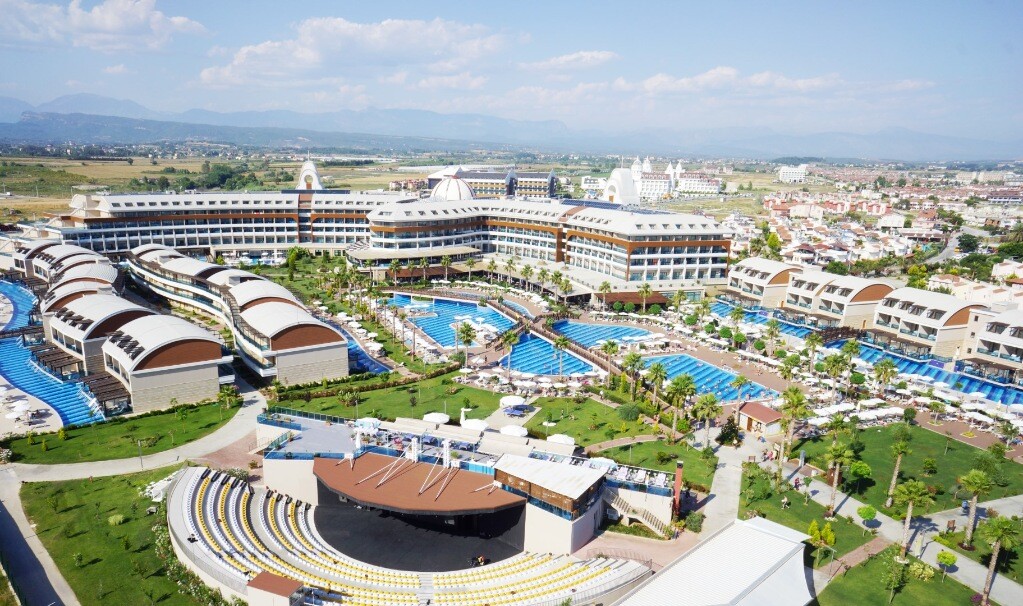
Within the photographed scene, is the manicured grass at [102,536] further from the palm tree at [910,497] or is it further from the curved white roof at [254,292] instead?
the palm tree at [910,497]

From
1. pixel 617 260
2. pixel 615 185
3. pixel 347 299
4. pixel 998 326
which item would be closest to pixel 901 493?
pixel 998 326

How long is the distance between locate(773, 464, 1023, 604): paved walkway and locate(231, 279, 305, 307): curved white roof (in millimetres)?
50020

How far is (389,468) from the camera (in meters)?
37.0

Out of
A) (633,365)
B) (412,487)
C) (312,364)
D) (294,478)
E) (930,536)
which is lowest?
(930,536)

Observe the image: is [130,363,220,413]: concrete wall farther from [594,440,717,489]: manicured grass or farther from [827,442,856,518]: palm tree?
[827,442,856,518]: palm tree

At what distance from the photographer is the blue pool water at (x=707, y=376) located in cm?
5800

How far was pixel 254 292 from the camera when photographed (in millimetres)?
67562

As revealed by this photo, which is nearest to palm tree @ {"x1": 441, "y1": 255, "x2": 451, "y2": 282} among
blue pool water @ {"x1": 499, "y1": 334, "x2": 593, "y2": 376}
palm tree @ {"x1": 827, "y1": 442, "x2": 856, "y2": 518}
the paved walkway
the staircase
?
blue pool water @ {"x1": 499, "y1": 334, "x2": 593, "y2": 376}

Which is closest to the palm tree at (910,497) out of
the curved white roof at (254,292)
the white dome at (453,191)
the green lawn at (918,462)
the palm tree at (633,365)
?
the green lawn at (918,462)

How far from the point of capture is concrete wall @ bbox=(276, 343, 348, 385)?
56375mm

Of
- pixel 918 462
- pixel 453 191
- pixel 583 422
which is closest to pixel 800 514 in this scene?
pixel 918 462

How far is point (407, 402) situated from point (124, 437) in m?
20.6

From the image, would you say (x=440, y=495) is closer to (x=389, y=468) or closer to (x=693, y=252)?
(x=389, y=468)

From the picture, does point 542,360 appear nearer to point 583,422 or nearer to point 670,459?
point 583,422
